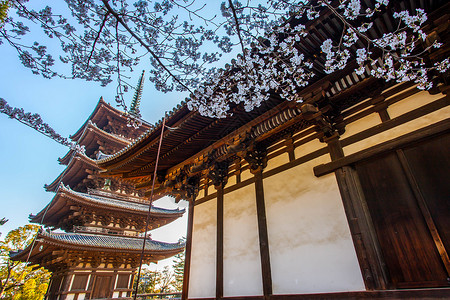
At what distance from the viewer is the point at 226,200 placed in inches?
221

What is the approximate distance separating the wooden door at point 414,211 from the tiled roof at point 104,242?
48.3 feet

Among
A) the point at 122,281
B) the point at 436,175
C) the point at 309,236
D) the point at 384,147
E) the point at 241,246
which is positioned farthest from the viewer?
the point at 122,281

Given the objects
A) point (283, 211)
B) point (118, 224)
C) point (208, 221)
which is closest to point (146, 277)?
point (118, 224)

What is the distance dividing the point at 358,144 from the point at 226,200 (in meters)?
3.03

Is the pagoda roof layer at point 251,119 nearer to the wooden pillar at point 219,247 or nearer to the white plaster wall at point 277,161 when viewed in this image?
the white plaster wall at point 277,161

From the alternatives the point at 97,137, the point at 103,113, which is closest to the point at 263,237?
the point at 97,137

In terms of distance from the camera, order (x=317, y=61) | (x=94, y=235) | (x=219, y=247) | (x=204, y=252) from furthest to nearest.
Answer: (x=94, y=235) → (x=204, y=252) → (x=219, y=247) → (x=317, y=61)

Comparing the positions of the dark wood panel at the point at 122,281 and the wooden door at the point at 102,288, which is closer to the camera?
the wooden door at the point at 102,288

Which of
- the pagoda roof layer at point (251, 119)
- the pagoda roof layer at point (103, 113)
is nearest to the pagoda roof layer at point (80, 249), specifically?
the pagoda roof layer at point (251, 119)

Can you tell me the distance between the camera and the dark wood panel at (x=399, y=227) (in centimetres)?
295

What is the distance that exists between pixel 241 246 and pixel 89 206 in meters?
14.9

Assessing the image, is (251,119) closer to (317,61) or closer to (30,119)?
(317,61)

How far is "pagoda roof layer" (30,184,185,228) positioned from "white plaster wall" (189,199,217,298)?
11.9 metres

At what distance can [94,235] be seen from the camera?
1572 cm
